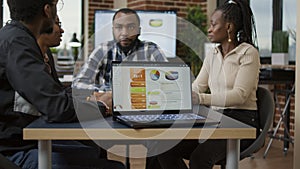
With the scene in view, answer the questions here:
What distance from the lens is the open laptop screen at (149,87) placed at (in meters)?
1.60

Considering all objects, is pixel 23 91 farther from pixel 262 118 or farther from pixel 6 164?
pixel 262 118

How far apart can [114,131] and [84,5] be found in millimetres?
5622

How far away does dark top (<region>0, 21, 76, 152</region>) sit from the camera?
1.42 metres

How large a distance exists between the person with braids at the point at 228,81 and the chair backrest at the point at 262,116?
0.04 m

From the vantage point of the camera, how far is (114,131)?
1.36 meters

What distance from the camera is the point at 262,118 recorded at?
2281 millimetres

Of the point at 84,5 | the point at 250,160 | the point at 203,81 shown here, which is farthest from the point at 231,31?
the point at 84,5

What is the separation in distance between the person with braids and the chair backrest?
4cm

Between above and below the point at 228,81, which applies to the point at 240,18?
above

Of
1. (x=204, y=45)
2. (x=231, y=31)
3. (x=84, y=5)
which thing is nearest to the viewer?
(x=231, y=31)

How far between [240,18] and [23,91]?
1.34 m

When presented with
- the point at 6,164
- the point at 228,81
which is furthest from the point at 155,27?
the point at 6,164

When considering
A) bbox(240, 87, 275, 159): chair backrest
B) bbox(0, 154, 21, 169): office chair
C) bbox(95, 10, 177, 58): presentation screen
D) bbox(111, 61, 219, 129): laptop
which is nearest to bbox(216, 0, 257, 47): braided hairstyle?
bbox(240, 87, 275, 159): chair backrest

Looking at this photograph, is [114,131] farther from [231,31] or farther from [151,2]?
[151,2]
